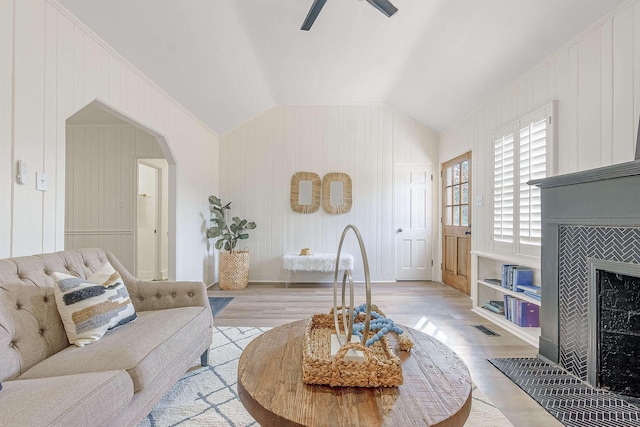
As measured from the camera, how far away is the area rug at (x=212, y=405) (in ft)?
5.25

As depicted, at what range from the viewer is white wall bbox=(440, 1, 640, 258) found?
81.5 inches

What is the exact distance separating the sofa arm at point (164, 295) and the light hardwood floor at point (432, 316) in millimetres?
1141

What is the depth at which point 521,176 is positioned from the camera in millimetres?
3121

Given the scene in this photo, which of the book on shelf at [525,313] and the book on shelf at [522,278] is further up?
the book on shelf at [522,278]

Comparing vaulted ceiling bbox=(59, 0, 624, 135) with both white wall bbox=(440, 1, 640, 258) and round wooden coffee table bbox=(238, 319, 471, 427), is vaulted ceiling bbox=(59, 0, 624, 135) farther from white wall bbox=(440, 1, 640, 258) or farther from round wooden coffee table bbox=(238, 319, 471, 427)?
round wooden coffee table bbox=(238, 319, 471, 427)

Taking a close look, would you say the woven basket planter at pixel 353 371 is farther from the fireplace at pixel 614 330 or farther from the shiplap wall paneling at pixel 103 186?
the shiplap wall paneling at pixel 103 186

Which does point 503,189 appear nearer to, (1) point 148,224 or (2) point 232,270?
(2) point 232,270

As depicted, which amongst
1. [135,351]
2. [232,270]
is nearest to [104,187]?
[232,270]

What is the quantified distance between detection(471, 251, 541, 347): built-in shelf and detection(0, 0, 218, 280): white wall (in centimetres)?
384

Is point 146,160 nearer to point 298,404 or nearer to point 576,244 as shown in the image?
point 298,404

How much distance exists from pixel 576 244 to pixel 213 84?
156 inches

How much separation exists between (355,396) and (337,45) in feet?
11.8

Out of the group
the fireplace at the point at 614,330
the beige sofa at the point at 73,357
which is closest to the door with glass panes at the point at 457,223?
the fireplace at the point at 614,330

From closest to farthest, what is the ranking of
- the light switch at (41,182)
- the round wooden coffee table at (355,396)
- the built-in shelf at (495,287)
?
1. the round wooden coffee table at (355,396)
2. the light switch at (41,182)
3. the built-in shelf at (495,287)
